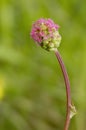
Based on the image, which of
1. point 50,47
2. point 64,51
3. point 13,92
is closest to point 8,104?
point 13,92

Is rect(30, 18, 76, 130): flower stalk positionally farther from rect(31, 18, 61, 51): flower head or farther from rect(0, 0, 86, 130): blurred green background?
rect(0, 0, 86, 130): blurred green background

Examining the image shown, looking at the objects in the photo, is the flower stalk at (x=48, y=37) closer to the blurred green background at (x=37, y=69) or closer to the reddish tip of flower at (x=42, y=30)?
the reddish tip of flower at (x=42, y=30)

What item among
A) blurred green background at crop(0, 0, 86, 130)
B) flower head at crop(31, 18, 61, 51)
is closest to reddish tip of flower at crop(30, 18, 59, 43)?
flower head at crop(31, 18, 61, 51)

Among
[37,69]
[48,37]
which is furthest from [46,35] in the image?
[37,69]

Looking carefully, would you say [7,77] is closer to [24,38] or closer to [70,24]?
[24,38]

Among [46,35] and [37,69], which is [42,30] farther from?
[37,69]

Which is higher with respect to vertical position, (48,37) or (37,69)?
(48,37)

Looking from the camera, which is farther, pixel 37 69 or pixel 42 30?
pixel 37 69
